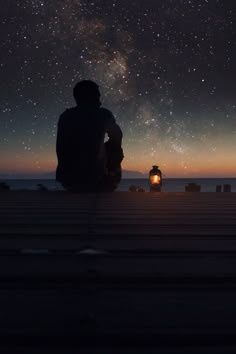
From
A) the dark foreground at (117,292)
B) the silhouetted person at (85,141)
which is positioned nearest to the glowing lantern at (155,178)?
the silhouetted person at (85,141)

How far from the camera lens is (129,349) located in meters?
0.64

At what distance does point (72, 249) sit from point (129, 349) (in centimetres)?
77

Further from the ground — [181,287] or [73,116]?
[73,116]

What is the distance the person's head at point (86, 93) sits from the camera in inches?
190

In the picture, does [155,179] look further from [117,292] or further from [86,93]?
[117,292]

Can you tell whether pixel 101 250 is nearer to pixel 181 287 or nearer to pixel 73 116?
pixel 181 287

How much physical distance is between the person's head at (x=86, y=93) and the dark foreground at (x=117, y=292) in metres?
3.26

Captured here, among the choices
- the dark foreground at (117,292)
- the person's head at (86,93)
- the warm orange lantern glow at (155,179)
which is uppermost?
the person's head at (86,93)

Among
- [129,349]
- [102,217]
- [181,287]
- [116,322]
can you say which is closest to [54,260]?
[181,287]

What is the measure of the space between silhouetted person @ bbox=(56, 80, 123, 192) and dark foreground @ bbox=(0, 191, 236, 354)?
292 centimetres

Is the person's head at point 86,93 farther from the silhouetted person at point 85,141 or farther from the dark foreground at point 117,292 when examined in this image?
the dark foreground at point 117,292

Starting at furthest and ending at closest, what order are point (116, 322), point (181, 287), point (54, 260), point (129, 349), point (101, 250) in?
1. point (101, 250)
2. point (54, 260)
3. point (181, 287)
4. point (116, 322)
5. point (129, 349)

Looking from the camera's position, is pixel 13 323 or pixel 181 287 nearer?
pixel 13 323

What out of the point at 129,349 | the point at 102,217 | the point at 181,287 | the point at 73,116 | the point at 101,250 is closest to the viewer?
the point at 129,349
